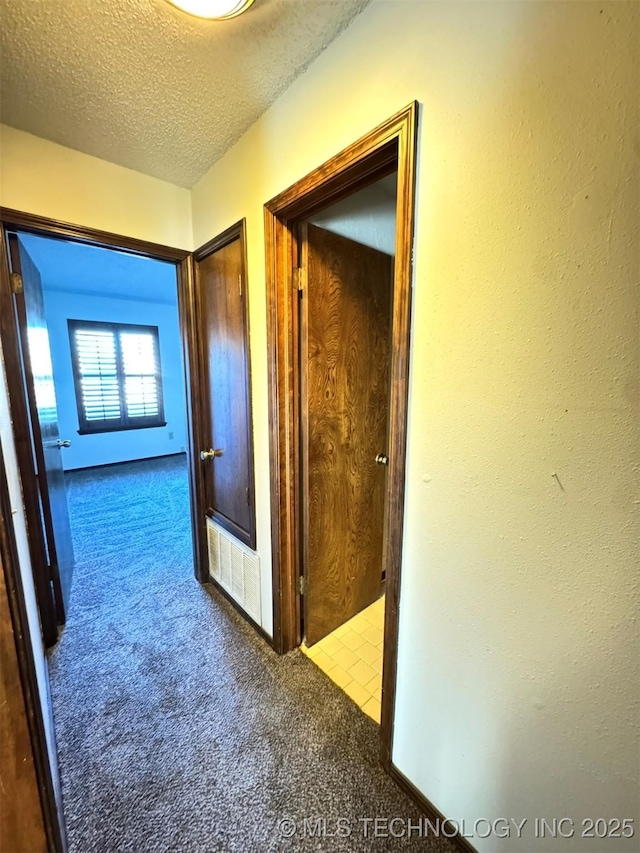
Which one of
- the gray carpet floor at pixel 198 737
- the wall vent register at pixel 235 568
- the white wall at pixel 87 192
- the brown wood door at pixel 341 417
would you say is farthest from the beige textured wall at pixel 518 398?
the white wall at pixel 87 192

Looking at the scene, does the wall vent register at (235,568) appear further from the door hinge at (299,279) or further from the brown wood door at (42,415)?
the door hinge at (299,279)

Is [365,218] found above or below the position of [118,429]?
above

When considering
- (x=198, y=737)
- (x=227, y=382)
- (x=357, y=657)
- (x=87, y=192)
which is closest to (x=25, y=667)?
(x=198, y=737)

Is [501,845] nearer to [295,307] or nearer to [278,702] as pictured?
[278,702]

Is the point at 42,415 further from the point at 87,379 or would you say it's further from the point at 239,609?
the point at 87,379

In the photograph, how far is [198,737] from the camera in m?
1.32

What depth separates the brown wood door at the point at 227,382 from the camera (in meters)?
1.68

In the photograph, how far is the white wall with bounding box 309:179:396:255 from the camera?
1.52 metres

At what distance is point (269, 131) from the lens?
1.36 m

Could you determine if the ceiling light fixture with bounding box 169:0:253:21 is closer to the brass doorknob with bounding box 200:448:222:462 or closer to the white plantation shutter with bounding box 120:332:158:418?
the brass doorknob with bounding box 200:448:222:462

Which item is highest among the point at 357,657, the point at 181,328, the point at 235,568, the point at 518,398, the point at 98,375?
the point at 181,328

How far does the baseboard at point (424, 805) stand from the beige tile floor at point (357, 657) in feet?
0.82

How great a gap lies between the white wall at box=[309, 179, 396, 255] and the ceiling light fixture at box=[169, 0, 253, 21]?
2.00ft

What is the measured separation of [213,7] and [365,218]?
89 cm
